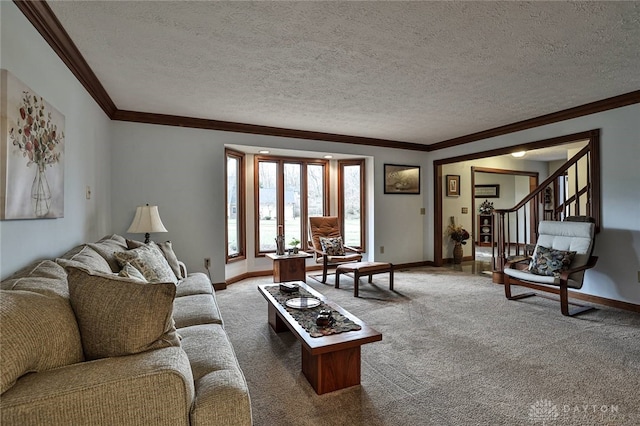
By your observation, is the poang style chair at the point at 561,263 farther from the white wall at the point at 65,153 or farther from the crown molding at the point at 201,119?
the white wall at the point at 65,153

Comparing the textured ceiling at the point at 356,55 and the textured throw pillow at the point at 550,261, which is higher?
the textured ceiling at the point at 356,55

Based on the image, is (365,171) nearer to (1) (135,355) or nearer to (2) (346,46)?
(2) (346,46)

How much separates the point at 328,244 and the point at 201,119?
259cm

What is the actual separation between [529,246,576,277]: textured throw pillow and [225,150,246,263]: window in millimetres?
4071

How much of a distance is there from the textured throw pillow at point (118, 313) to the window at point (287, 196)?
4303 mm

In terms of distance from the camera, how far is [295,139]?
203 inches

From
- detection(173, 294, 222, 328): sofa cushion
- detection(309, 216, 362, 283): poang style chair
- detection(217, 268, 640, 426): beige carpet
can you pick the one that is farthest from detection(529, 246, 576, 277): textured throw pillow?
detection(173, 294, 222, 328): sofa cushion

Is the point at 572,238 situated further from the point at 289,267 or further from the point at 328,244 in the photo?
the point at 289,267

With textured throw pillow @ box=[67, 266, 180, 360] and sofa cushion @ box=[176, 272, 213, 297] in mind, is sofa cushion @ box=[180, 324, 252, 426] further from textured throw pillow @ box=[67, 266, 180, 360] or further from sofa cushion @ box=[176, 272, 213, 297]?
sofa cushion @ box=[176, 272, 213, 297]

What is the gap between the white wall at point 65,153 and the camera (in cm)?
168

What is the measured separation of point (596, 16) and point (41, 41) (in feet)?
11.3

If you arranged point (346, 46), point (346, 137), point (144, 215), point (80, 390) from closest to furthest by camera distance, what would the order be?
1. point (80, 390)
2. point (346, 46)
3. point (144, 215)
4. point (346, 137)

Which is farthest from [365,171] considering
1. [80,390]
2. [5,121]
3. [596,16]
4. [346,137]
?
[80,390]

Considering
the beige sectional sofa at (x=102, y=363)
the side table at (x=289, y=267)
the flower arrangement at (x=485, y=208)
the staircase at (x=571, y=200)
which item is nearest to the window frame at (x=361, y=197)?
the side table at (x=289, y=267)
